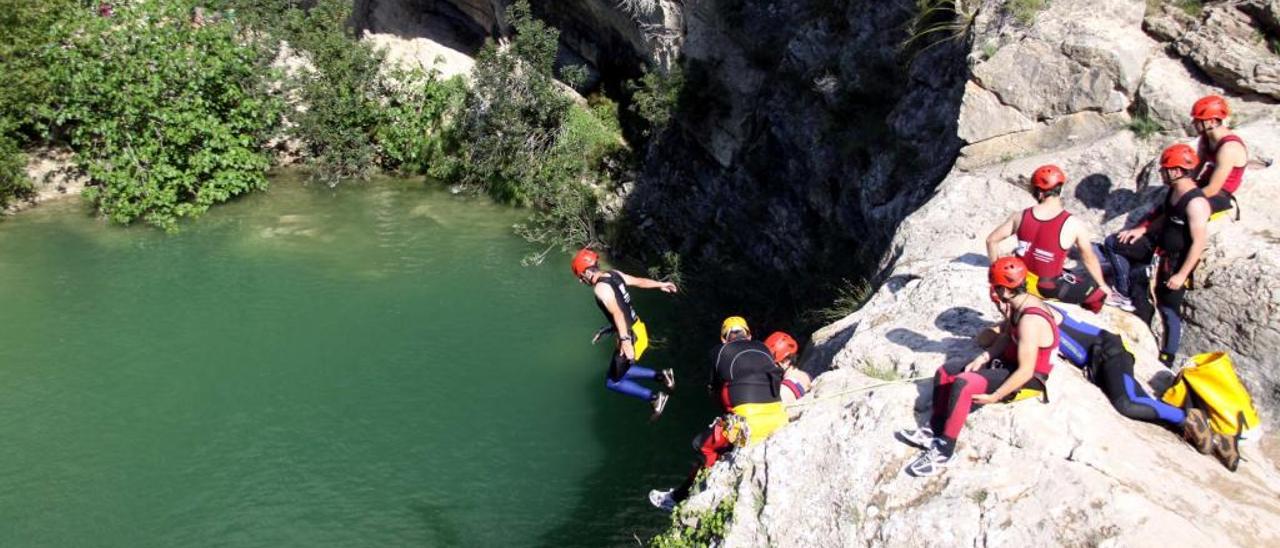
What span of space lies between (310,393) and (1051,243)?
38.3 ft

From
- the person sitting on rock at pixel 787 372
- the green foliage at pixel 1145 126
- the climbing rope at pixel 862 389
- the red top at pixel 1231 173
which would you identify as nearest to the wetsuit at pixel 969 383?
the climbing rope at pixel 862 389

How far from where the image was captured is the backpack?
22.1 ft

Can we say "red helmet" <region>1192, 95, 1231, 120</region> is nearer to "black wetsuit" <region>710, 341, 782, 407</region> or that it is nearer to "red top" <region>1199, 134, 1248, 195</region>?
"red top" <region>1199, 134, 1248, 195</region>

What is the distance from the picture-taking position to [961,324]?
26.8 feet

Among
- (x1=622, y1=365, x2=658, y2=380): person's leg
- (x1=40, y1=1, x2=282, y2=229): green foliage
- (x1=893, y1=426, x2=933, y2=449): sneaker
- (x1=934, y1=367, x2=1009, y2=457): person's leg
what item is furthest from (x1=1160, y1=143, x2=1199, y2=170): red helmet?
(x1=40, y1=1, x2=282, y2=229): green foliage

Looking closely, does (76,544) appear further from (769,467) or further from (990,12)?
(990,12)

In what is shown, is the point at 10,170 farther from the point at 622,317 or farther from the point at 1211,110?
the point at 1211,110

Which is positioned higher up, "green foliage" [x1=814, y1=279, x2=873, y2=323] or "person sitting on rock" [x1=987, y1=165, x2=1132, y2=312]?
"person sitting on rock" [x1=987, y1=165, x2=1132, y2=312]

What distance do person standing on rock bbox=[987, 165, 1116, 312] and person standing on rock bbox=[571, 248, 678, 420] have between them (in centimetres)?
370

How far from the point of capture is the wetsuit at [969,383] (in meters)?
6.53

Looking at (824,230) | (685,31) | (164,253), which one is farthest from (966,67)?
(164,253)

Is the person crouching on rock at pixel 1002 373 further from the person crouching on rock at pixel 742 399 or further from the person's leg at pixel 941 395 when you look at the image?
the person crouching on rock at pixel 742 399

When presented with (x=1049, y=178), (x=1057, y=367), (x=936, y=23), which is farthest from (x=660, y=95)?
(x=1057, y=367)

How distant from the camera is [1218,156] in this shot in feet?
27.3
